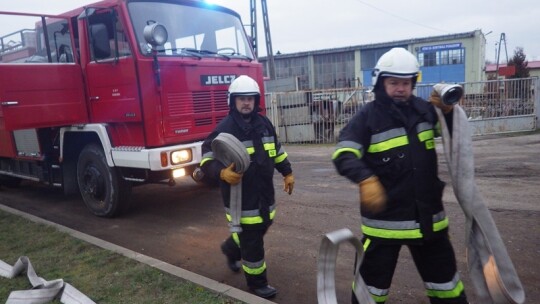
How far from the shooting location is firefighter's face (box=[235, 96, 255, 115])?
332cm

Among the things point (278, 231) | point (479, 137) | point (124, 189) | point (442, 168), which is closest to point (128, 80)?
point (124, 189)

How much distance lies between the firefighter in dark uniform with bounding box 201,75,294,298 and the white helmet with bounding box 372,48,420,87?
118 centimetres

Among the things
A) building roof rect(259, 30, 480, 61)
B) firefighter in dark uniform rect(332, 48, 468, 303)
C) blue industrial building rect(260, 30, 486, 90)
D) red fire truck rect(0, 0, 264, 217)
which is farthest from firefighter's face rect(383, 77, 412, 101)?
building roof rect(259, 30, 480, 61)

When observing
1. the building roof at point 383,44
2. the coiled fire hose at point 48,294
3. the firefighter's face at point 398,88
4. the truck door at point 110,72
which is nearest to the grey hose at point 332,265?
the firefighter's face at point 398,88

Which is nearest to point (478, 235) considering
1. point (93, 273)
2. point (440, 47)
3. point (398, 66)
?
point (398, 66)

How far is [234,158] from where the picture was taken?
312cm

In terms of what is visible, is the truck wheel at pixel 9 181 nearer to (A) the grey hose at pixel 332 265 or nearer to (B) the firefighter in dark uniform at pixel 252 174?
(B) the firefighter in dark uniform at pixel 252 174

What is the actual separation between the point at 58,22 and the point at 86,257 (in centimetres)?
326

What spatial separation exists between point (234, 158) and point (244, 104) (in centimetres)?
47

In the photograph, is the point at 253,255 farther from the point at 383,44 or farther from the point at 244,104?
the point at 383,44

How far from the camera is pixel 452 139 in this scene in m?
2.39

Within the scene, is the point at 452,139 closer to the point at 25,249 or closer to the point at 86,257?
the point at 86,257

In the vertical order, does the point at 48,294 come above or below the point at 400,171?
below

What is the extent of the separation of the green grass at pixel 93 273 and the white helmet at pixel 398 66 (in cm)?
197
